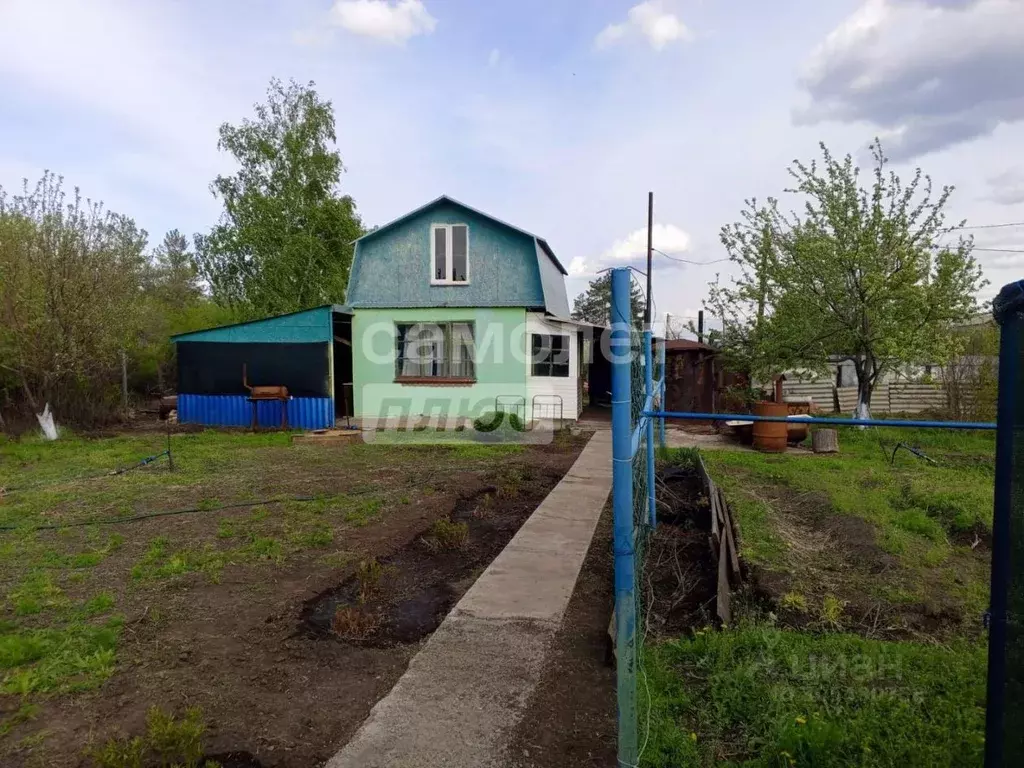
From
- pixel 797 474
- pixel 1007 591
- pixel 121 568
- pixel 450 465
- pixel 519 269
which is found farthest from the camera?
pixel 519 269

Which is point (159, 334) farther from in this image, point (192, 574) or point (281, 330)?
point (192, 574)

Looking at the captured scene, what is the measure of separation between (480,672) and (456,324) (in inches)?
477

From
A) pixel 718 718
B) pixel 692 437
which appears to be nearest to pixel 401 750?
pixel 718 718

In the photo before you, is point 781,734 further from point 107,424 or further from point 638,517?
point 107,424

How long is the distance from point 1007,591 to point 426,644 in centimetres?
306

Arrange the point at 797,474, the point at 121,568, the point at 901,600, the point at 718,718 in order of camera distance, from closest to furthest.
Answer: the point at 718,718
the point at 901,600
the point at 121,568
the point at 797,474

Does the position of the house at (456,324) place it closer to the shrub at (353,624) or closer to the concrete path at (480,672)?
the concrete path at (480,672)

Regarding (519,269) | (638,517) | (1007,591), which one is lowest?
(638,517)

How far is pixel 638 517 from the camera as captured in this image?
4492 millimetres

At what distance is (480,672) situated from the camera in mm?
3555

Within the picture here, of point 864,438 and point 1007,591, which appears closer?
point 1007,591

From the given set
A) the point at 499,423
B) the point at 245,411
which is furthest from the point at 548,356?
the point at 245,411

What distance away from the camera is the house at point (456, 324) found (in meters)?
14.9

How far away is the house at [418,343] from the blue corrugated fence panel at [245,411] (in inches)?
0.9
